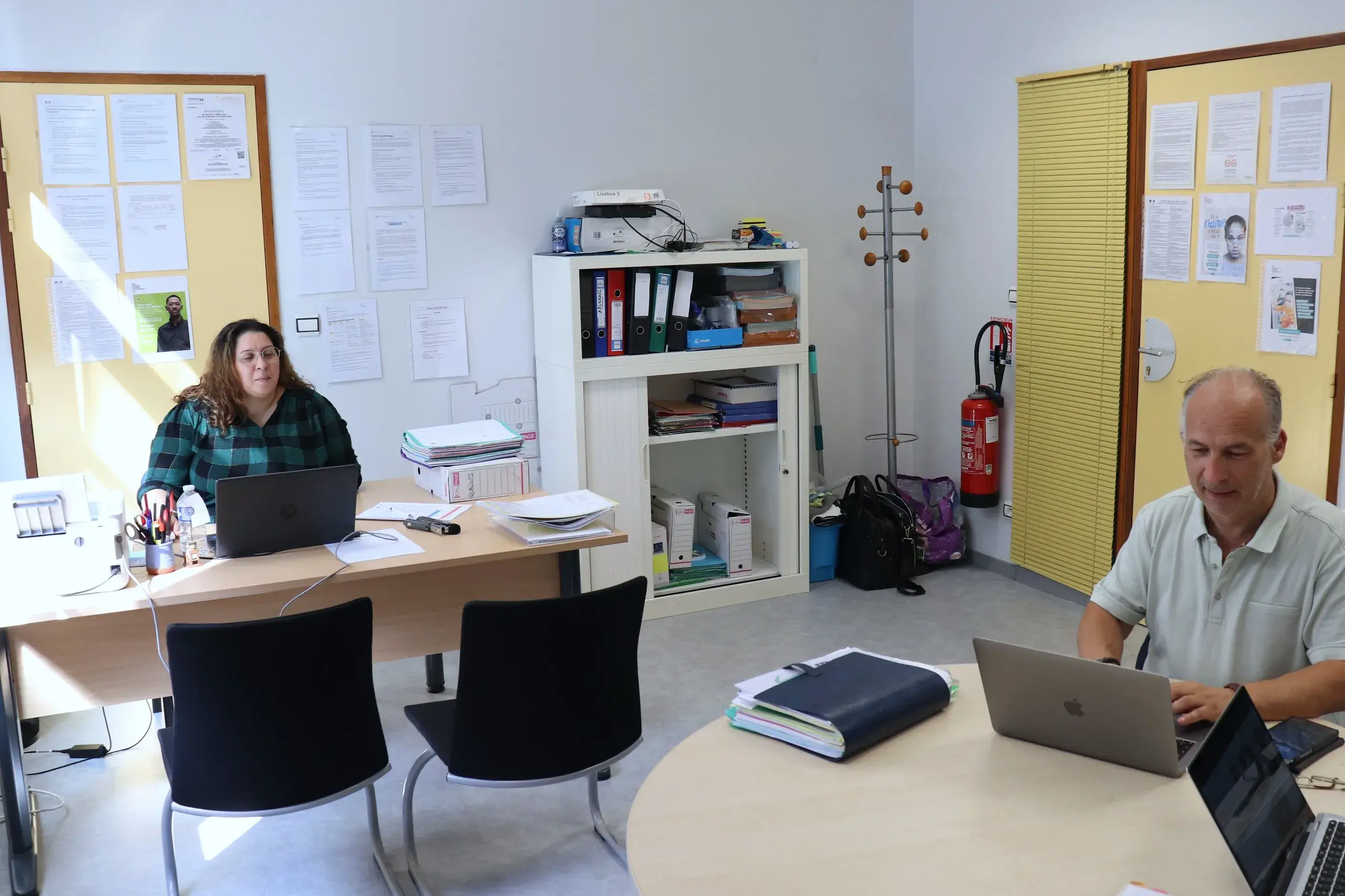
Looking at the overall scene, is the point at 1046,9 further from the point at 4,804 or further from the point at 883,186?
the point at 4,804

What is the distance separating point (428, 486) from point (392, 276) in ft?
4.27

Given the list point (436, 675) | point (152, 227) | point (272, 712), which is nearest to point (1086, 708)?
point (272, 712)

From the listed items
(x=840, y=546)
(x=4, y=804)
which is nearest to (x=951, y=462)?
(x=840, y=546)

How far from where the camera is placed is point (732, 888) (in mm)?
1632

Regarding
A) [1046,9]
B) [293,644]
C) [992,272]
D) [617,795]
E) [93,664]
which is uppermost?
[1046,9]

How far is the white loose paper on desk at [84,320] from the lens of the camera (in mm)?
4316

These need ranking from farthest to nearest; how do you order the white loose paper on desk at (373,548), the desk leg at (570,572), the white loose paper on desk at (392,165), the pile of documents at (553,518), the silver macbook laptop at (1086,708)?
1. the white loose paper on desk at (392,165)
2. the desk leg at (570,572)
3. the pile of documents at (553,518)
4. the white loose paper on desk at (373,548)
5. the silver macbook laptop at (1086,708)

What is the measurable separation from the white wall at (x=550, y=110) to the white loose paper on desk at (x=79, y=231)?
1.49ft

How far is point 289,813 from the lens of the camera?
275 cm

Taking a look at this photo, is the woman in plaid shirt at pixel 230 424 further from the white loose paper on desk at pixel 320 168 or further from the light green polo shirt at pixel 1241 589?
the light green polo shirt at pixel 1241 589

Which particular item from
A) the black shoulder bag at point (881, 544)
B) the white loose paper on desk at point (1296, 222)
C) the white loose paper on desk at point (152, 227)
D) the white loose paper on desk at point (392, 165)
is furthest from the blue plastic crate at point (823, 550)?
the white loose paper on desk at point (152, 227)

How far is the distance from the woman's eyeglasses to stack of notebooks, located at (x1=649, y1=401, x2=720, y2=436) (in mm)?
1775

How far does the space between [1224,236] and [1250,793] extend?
9.89ft

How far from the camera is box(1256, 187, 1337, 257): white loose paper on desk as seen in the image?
3775 millimetres
